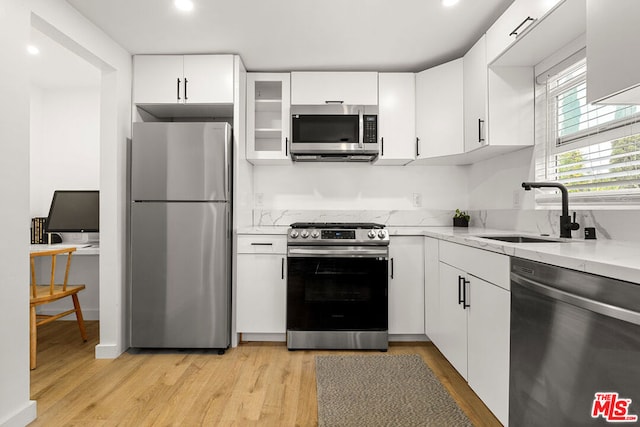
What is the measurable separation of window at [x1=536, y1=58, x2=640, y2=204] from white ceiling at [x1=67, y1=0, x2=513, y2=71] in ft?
2.12

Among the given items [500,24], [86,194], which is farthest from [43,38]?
[500,24]

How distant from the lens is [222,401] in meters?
2.01

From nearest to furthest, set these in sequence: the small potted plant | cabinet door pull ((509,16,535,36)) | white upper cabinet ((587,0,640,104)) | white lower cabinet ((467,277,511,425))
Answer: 1. white upper cabinet ((587,0,640,104))
2. white lower cabinet ((467,277,511,425))
3. cabinet door pull ((509,16,535,36))
4. the small potted plant

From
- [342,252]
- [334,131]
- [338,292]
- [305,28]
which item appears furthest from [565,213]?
[305,28]

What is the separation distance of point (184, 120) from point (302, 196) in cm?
136

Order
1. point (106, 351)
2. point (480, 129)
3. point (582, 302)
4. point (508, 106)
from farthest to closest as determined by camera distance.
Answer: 1. point (106, 351)
2. point (480, 129)
3. point (508, 106)
4. point (582, 302)

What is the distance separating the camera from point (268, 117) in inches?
129

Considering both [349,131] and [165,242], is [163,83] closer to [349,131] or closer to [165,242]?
[165,242]

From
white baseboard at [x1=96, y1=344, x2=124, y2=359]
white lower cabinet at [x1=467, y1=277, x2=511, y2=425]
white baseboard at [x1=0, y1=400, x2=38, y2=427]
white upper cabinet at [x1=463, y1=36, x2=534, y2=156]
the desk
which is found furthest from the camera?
the desk

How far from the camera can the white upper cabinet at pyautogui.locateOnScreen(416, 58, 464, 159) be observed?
2.80 metres

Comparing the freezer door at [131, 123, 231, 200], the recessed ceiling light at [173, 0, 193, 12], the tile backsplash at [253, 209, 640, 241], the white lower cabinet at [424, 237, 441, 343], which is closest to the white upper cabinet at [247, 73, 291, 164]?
the freezer door at [131, 123, 231, 200]

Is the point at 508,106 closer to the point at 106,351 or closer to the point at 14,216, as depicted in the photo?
the point at 14,216

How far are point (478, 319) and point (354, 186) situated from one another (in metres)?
1.85

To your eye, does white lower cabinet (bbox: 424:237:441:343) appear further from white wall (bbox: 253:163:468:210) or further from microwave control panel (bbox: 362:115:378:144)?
microwave control panel (bbox: 362:115:378:144)
